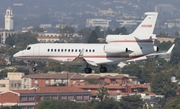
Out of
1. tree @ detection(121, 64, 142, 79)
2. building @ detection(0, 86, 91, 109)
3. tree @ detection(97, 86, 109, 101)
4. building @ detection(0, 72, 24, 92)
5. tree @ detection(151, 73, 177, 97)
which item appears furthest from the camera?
tree @ detection(121, 64, 142, 79)

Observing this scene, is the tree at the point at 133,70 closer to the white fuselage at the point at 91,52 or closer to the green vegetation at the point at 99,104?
the green vegetation at the point at 99,104

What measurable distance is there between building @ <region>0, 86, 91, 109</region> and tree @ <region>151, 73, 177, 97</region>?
15.3m

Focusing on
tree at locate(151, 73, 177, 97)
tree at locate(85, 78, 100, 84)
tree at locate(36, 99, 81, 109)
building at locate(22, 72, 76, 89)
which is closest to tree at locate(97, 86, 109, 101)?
tree at locate(151, 73, 177, 97)

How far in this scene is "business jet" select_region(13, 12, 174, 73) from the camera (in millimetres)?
79500

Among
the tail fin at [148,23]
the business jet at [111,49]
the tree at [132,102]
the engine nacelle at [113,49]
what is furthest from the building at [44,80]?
the engine nacelle at [113,49]

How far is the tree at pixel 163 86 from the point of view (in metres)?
156

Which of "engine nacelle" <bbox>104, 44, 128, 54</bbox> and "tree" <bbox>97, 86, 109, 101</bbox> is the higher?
"engine nacelle" <bbox>104, 44, 128, 54</bbox>

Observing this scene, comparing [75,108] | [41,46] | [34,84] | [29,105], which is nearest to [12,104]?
[29,105]

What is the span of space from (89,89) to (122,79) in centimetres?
1339

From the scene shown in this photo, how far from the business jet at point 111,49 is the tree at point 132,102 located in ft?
186

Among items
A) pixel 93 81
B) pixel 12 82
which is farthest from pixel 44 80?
pixel 93 81

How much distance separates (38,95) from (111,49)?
5934 cm

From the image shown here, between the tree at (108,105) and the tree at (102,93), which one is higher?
the tree at (102,93)

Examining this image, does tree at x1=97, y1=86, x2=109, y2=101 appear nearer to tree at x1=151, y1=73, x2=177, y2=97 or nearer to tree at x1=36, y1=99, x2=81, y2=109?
tree at x1=151, y1=73, x2=177, y2=97
